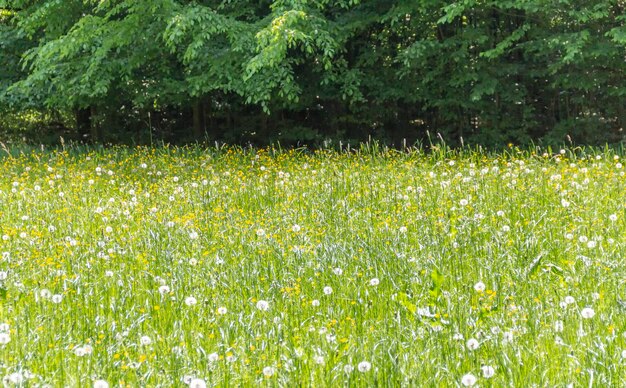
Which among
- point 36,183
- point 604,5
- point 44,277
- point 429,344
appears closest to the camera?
point 429,344

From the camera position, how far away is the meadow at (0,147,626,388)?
2846mm

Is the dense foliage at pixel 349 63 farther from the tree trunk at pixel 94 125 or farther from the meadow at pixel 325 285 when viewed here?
the meadow at pixel 325 285

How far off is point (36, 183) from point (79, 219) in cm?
294

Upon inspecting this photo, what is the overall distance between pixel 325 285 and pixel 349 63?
1069 centimetres

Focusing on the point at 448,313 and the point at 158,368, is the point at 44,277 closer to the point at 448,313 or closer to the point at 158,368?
the point at 158,368

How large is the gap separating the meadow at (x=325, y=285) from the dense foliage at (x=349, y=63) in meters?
4.27

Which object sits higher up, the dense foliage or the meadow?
the dense foliage

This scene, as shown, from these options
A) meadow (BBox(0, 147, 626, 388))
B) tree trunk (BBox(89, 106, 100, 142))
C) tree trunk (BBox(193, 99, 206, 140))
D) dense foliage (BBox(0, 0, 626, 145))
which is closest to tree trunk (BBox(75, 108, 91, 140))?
tree trunk (BBox(89, 106, 100, 142))

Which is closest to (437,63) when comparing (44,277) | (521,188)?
(521,188)

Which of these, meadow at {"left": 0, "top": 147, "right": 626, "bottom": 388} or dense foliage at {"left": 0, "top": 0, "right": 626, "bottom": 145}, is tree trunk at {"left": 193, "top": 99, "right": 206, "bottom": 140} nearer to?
dense foliage at {"left": 0, "top": 0, "right": 626, "bottom": 145}

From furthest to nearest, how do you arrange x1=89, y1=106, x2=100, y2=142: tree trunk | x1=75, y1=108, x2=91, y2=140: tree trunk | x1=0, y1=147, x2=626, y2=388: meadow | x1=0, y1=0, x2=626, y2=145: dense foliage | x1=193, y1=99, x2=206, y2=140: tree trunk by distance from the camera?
x1=75, y1=108, x2=91, y2=140: tree trunk, x1=89, y1=106, x2=100, y2=142: tree trunk, x1=193, y1=99, x2=206, y2=140: tree trunk, x1=0, y1=0, x2=626, y2=145: dense foliage, x1=0, y1=147, x2=626, y2=388: meadow

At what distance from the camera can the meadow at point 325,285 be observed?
9.34 ft

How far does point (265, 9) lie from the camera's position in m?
13.4

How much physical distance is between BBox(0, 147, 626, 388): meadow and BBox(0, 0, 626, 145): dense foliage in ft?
14.0
